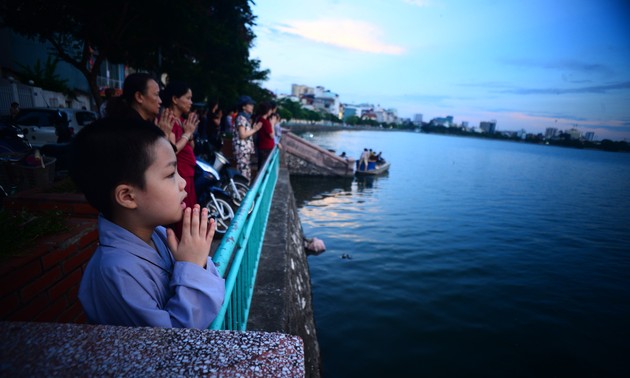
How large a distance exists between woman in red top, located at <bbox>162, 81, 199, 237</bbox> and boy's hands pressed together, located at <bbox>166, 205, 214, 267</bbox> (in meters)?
1.80

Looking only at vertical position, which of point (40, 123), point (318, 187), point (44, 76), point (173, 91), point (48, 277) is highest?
point (44, 76)

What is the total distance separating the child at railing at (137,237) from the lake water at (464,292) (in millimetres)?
5138

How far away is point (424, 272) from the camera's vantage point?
355 inches

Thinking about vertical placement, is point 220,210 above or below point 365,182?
above

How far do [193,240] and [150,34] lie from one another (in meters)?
14.8

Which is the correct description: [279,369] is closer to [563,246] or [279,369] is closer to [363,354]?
[363,354]

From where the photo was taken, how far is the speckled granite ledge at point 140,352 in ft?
2.16

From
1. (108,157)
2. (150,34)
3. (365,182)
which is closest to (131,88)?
(108,157)

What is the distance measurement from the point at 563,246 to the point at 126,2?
1927 centimetres

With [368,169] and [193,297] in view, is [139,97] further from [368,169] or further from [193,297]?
[368,169]

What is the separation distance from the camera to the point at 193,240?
1.14m

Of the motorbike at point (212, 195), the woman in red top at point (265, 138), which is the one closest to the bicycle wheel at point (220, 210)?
the motorbike at point (212, 195)

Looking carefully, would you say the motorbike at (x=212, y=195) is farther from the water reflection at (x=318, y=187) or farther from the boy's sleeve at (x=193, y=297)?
the water reflection at (x=318, y=187)

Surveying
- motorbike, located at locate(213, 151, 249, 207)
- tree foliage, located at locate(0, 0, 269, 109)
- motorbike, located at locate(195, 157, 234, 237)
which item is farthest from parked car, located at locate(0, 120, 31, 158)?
tree foliage, located at locate(0, 0, 269, 109)
